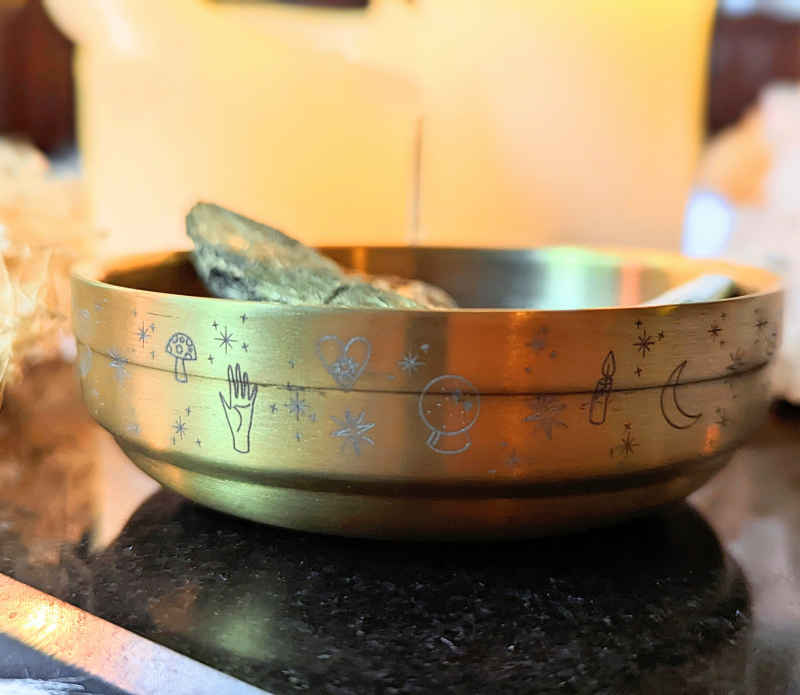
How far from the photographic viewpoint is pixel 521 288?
2.01 feet

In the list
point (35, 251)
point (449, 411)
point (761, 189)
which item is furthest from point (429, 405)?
point (761, 189)

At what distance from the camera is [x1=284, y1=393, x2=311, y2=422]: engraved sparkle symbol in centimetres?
32

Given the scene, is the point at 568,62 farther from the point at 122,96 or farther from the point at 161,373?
the point at 161,373

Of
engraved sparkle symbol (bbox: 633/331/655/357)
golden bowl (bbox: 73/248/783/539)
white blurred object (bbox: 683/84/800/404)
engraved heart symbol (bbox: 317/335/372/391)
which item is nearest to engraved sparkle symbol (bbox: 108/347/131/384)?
golden bowl (bbox: 73/248/783/539)

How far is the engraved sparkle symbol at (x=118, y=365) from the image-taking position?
36cm

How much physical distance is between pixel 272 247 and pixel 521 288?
232 mm

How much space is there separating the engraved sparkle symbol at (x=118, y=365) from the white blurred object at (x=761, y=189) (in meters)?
0.57

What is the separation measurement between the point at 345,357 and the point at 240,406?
52mm

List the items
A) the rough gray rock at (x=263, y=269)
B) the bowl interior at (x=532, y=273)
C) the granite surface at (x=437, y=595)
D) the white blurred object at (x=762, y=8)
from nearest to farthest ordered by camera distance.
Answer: the granite surface at (x=437, y=595), the rough gray rock at (x=263, y=269), the bowl interior at (x=532, y=273), the white blurred object at (x=762, y=8)

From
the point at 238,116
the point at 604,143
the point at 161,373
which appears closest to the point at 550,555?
the point at 161,373

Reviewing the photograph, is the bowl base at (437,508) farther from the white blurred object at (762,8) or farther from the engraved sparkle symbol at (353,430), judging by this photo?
the white blurred object at (762,8)

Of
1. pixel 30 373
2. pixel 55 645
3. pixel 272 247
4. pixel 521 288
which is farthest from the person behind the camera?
pixel 30 373

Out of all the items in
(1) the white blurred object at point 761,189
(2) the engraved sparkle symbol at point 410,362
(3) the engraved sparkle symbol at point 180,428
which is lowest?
(3) the engraved sparkle symbol at point 180,428

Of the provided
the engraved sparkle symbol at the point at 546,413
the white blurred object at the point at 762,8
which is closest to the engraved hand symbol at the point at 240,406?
the engraved sparkle symbol at the point at 546,413
